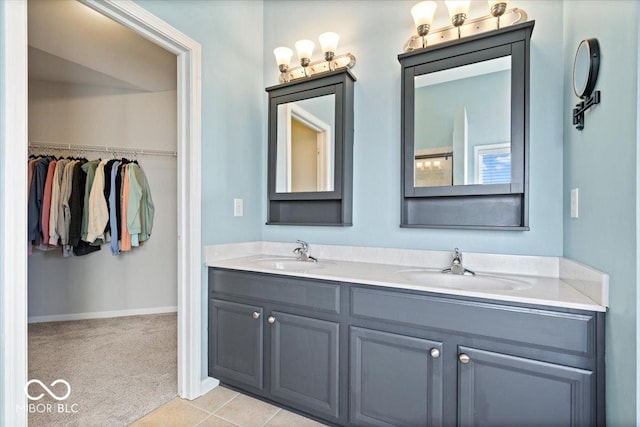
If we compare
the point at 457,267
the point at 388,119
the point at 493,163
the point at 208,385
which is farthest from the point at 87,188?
the point at 493,163

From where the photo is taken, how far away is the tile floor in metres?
1.55

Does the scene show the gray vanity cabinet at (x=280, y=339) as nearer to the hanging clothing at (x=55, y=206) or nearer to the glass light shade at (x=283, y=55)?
the glass light shade at (x=283, y=55)

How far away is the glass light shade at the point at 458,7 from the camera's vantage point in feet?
5.22

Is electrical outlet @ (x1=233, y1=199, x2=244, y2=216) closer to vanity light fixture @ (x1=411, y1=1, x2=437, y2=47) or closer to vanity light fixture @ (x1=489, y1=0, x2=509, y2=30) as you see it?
vanity light fixture @ (x1=411, y1=1, x2=437, y2=47)

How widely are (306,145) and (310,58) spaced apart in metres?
0.59

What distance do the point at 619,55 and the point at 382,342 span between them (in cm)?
128

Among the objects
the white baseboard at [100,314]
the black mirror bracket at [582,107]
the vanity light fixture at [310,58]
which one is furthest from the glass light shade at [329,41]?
the white baseboard at [100,314]

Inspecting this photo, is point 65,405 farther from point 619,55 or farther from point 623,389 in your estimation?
point 619,55

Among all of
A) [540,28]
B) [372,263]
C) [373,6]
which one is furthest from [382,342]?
[373,6]

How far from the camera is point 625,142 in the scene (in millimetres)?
867

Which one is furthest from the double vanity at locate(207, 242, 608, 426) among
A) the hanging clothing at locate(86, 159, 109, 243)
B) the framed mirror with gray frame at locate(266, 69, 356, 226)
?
the hanging clothing at locate(86, 159, 109, 243)

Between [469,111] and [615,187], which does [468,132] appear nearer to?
[469,111]

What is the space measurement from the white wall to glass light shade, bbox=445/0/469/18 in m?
2.89

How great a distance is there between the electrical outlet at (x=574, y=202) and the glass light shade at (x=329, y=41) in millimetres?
1541
